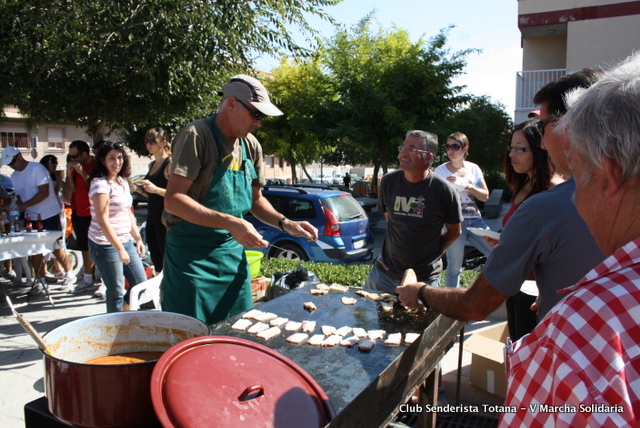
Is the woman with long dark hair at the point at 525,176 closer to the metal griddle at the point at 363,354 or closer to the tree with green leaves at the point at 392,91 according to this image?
the metal griddle at the point at 363,354

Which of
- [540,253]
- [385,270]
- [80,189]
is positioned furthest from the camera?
[80,189]

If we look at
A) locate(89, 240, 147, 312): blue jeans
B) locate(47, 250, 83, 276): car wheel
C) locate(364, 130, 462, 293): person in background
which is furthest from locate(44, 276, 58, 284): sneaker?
locate(364, 130, 462, 293): person in background

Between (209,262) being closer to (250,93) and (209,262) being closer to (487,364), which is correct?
(250,93)

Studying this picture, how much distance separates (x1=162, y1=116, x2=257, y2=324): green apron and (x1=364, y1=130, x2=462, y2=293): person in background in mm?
1336

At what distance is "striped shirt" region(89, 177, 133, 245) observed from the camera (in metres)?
4.31

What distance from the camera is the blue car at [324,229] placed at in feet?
27.3

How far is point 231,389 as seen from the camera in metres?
1.32

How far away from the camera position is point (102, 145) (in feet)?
15.2

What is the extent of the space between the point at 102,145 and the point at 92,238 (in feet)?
3.02

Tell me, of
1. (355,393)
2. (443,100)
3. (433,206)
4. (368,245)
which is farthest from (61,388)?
(443,100)

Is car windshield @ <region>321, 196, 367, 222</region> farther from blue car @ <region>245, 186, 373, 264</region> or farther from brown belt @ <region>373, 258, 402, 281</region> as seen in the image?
brown belt @ <region>373, 258, 402, 281</region>

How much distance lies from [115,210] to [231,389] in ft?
12.3

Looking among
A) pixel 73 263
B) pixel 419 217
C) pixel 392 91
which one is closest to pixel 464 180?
pixel 419 217

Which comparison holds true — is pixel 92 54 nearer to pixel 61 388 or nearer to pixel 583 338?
pixel 61 388
